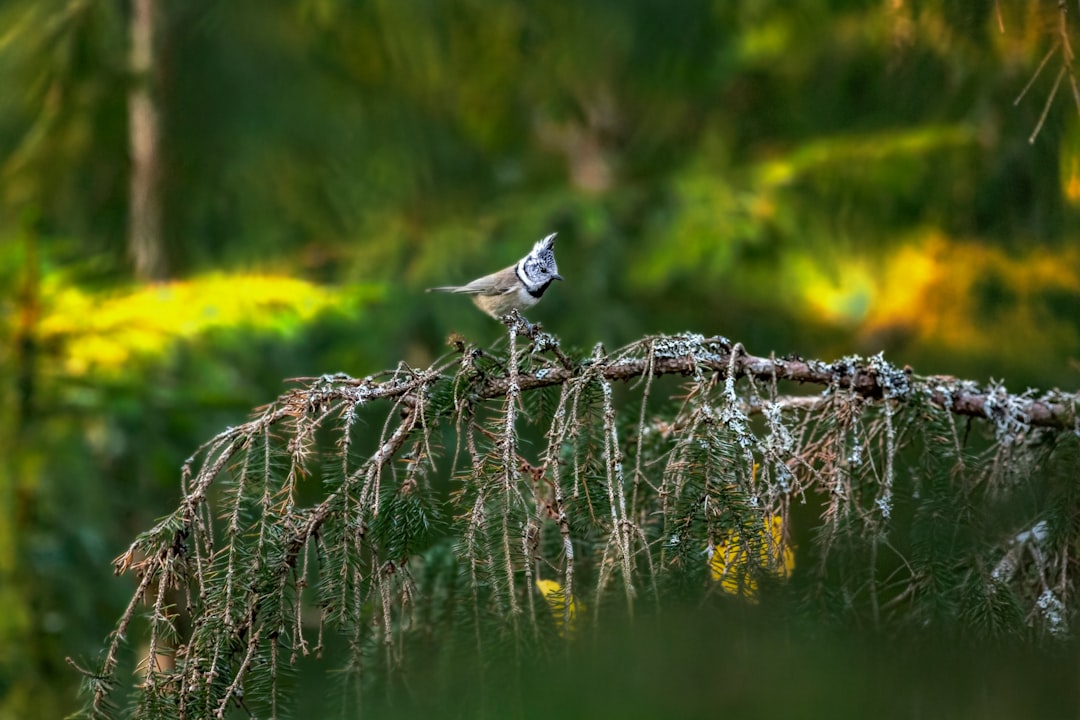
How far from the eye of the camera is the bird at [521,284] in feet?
9.78

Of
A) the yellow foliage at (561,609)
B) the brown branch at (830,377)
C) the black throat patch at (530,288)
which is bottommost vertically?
the yellow foliage at (561,609)

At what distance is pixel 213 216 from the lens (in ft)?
18.3

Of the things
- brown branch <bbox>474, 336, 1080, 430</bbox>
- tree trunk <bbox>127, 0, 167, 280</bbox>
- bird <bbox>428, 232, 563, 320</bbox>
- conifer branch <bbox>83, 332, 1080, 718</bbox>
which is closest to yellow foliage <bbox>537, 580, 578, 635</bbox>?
conifer branch <bbox>83, 332, 1080, 718</bbox>

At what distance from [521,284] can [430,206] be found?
359 centimetres

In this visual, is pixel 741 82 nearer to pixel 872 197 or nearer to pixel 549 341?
pixel 872 197

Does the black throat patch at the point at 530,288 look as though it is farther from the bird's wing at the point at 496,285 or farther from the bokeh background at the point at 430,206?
the bokeh background at the point at 430,206

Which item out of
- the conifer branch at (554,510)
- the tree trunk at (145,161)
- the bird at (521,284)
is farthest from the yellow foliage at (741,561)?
the tree trunk at (145,161)

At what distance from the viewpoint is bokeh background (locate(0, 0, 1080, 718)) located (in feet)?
11.6

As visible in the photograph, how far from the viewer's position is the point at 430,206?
21.2 ft

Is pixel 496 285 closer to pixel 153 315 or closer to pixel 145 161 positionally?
pixel 153 315

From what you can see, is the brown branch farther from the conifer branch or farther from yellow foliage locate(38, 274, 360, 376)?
yellow foliage locate(38, 274, 360, 376)

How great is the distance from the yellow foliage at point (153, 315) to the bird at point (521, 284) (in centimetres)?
57

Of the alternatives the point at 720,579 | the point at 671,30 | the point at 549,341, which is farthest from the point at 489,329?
the point at 720,579

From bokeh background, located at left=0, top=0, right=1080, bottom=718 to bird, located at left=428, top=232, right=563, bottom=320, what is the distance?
0.57 metres
